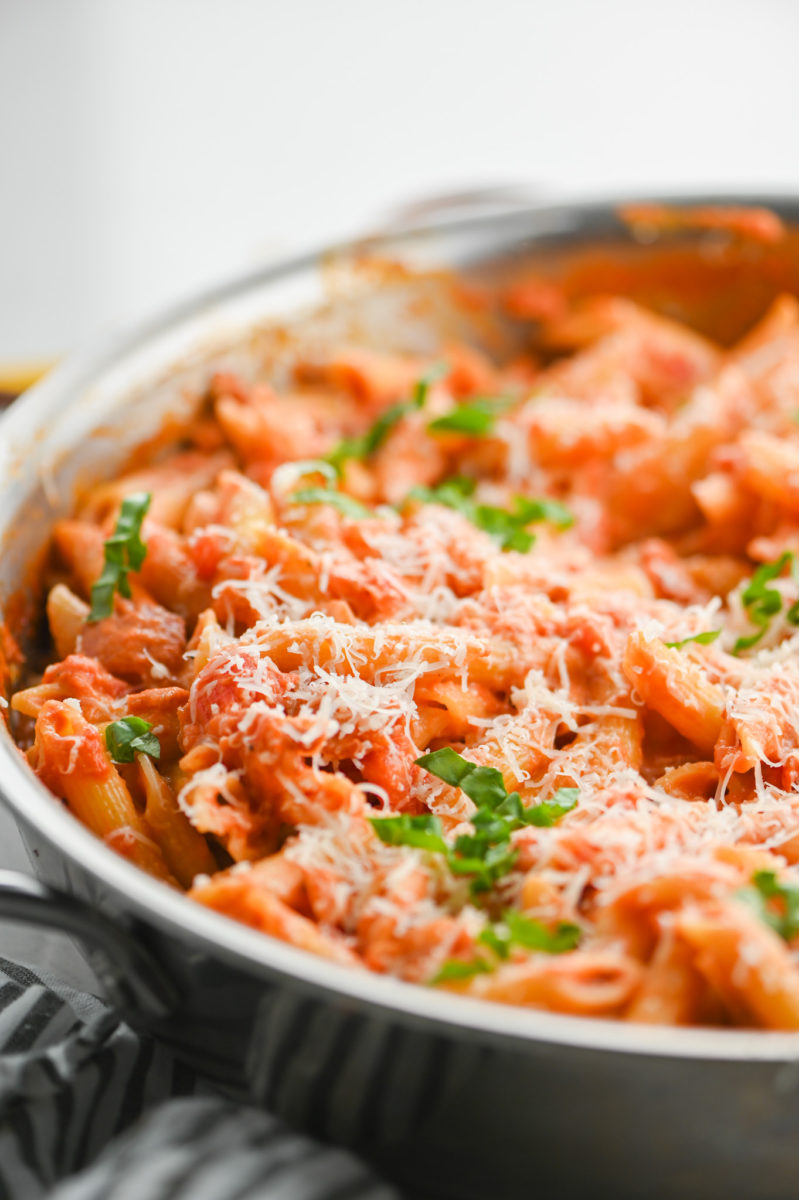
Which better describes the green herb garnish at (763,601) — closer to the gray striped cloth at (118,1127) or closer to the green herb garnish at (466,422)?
the green herb garnish at (466,422)

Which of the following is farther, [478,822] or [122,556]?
[122,556]

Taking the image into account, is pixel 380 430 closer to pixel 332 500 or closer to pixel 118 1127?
pixel 332 500

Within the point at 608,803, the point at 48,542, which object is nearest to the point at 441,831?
the point at 608,803

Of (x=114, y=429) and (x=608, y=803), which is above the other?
(x=114, y=429)

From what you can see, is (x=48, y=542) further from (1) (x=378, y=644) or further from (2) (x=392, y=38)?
(2) (x=392, y=38)

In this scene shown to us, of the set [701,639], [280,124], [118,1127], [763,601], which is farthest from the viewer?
[280,124]

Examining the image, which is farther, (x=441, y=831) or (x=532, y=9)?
(x=532, y=9)

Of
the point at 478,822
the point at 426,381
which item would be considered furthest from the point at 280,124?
the point at 478,822

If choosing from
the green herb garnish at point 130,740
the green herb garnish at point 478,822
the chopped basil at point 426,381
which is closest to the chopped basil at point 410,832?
the green herb garnish at point 478,822
